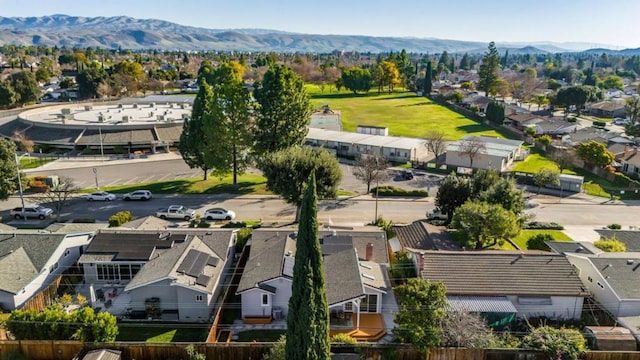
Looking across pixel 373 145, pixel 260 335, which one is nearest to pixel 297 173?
pixel 260 335

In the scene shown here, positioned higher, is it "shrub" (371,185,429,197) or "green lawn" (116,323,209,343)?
"shrub" (371,185,429,197)

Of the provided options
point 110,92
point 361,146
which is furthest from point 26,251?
point 110,92

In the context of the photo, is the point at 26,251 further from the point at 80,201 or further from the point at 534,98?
the point at 534,98

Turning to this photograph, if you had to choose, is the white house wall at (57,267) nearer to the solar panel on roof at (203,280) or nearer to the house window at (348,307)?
the solar panel on roof at (203,280)

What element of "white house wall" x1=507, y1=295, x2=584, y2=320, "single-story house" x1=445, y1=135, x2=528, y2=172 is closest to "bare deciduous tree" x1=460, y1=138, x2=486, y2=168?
"single-story house" x1=445, y1=135, x2=528, y2=172

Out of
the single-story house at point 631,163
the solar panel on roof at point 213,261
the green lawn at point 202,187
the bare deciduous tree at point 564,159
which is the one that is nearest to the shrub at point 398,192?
the green lawn at point 202,187

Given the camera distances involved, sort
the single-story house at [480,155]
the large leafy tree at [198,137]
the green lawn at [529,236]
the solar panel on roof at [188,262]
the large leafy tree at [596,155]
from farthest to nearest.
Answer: the single-story house at [480,155] < the large leafy tree at [596,155] < the large leafy tree at [198,137] < the green lawn at [529,236] < the solar panel on roof at [188,262]

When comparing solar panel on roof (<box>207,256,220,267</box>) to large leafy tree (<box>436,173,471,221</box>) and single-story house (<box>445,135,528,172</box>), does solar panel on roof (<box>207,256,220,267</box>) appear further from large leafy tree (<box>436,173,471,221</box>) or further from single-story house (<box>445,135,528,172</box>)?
single-story house (<box>445,135,528,172</box>)
